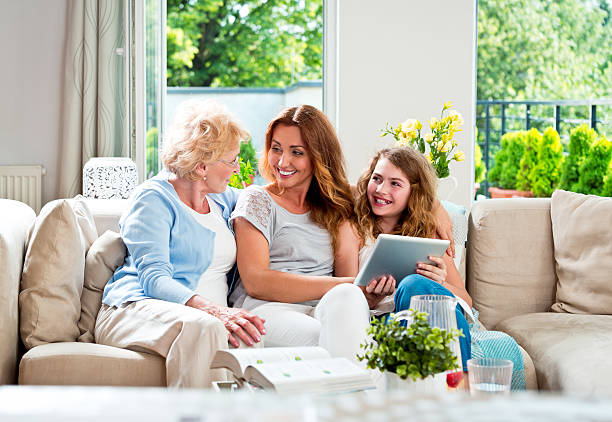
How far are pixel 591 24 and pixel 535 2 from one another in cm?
133

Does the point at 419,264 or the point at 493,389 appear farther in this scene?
the point at 419,264

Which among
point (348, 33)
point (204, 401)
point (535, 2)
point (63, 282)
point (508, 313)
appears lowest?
point (508, 313)

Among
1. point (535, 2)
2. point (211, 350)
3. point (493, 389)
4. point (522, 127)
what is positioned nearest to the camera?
point (493, 389)

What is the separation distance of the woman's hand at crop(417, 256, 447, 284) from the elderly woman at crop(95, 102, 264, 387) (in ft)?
1.82

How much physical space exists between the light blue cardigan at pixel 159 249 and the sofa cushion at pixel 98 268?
0.03 metres

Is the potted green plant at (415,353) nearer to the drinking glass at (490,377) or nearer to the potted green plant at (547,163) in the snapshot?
the drinking glass at (490,377)

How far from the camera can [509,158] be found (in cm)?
618

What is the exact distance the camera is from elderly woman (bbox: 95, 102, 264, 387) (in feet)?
6.31

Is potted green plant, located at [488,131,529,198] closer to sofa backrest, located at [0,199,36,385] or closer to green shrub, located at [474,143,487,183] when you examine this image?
green shrub, located at [474,143,487,183]

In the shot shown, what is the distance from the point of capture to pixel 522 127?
6289 mm

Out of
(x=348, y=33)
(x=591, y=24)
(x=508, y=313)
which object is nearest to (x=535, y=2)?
(x=591, y=24)

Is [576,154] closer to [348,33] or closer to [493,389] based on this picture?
[348,33]

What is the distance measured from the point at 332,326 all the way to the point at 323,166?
701 millimetres

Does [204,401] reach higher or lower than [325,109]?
lower
